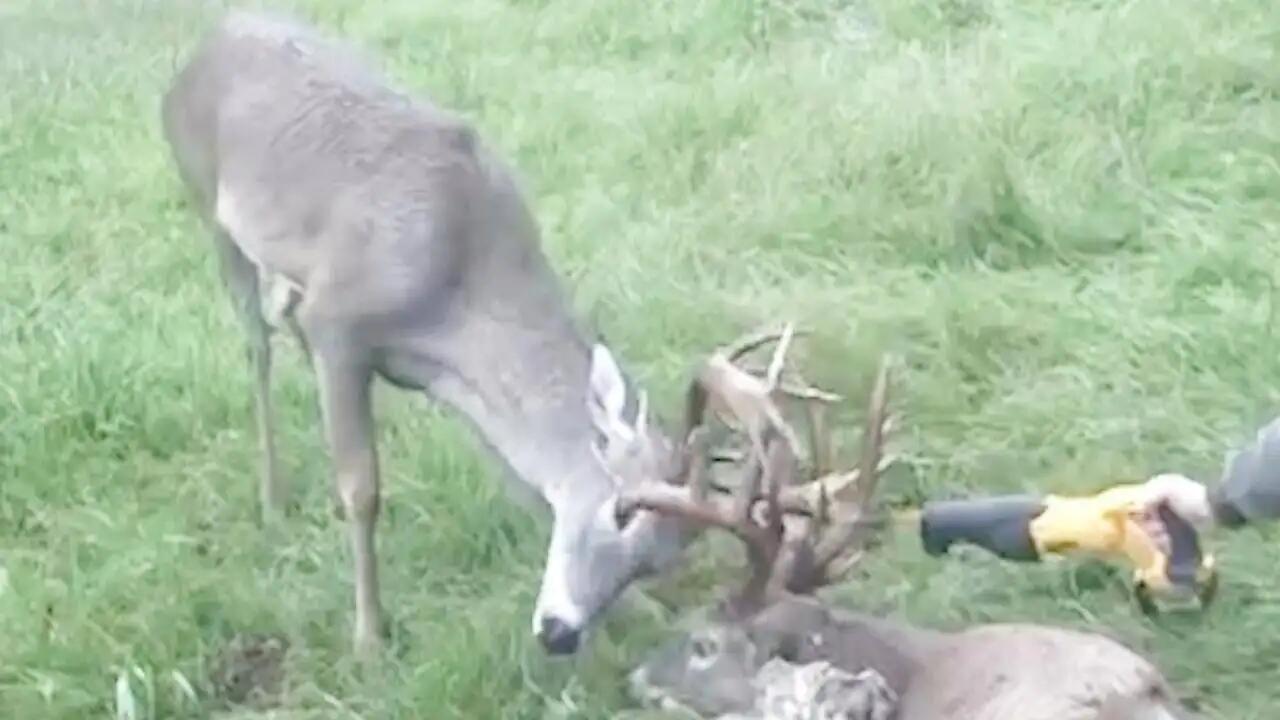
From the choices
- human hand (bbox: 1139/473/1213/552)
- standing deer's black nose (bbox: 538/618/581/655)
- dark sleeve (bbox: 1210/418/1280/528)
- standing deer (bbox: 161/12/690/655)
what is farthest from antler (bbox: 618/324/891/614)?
dark sleeve (bbox: 1210/418/1280/528)

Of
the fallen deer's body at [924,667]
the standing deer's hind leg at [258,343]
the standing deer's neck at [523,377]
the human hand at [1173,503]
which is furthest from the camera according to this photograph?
the standing deer's hind leg at [258,343]

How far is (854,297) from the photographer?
6.16 m

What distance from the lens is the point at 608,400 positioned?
4406mm

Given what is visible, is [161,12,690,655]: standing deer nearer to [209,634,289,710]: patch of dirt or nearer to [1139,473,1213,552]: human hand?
[209,634,289,710]: patch of dirt

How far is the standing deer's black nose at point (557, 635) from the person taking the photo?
429 cm

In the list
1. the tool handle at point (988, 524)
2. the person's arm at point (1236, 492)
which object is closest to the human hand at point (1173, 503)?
the person's arm at point (1236, 492)

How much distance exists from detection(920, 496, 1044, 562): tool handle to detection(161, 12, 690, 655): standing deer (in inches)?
18.5

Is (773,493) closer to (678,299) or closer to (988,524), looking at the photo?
(988,524)

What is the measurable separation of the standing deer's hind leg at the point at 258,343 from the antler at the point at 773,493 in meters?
1.27

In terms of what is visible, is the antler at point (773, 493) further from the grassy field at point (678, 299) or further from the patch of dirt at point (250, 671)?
the patch of dirt at point (250, 671)

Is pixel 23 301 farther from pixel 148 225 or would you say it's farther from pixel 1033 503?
pixel 1033 503

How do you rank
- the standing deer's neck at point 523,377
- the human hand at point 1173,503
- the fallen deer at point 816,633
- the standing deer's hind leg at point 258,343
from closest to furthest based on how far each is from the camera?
the fallen deer at point 816,633 < the human hand at point 1173,503 < the standing deer's neck at point 523,377 < the standing deer's hind leg at point 258,343

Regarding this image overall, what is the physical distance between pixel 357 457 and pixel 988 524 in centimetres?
118

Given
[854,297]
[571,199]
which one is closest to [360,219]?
[854,297]
